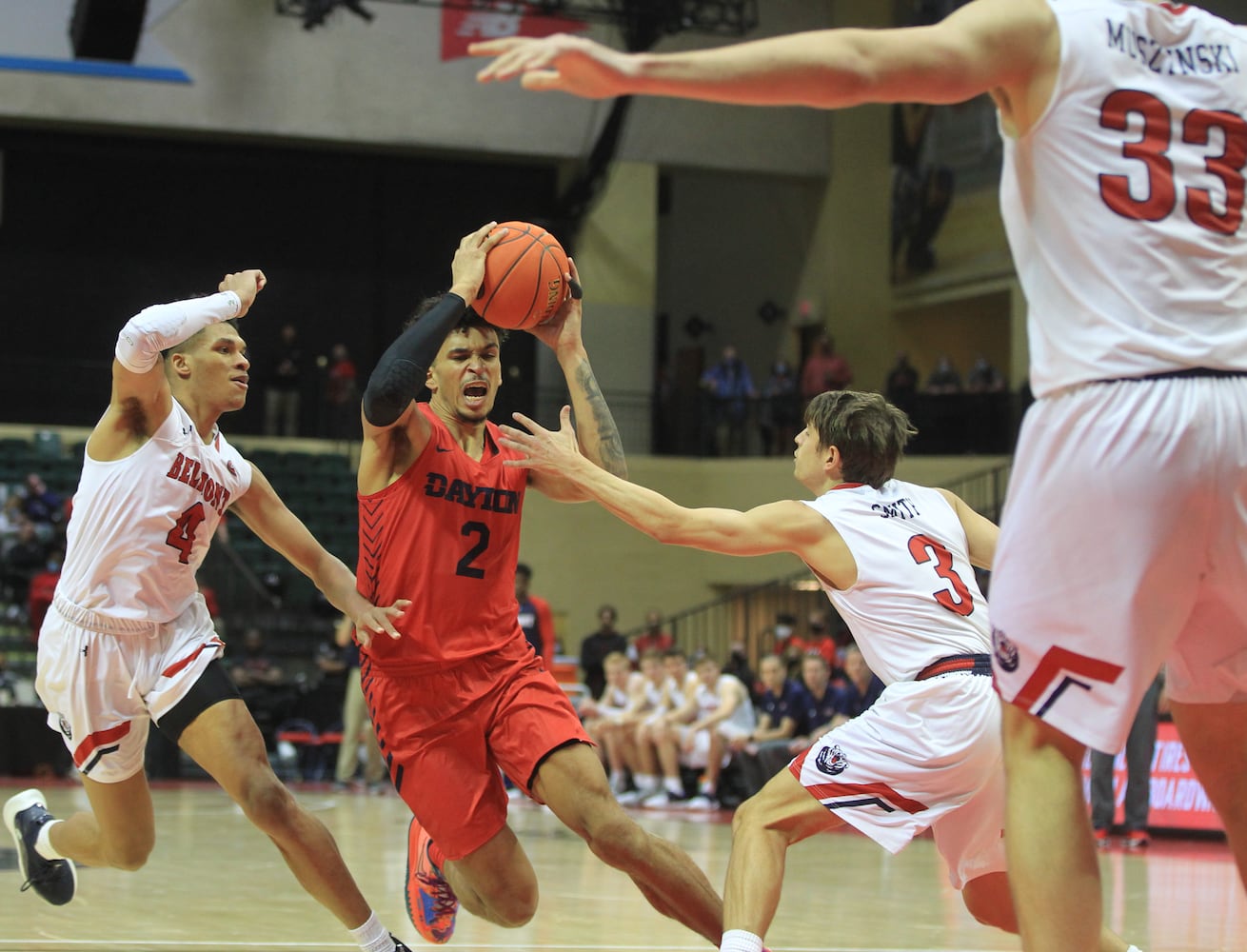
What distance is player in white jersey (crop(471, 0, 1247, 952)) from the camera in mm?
2648

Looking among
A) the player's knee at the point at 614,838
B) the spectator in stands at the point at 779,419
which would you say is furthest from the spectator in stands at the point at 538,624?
the spectator in stands at the point at 779,419

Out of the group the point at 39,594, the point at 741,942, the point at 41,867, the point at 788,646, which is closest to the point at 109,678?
the point at 41,867

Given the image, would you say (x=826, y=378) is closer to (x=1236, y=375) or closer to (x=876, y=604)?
(x=876, y=604)

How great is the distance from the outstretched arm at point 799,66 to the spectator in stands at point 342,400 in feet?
63.2

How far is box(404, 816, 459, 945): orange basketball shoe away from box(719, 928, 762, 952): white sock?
4.51 ft

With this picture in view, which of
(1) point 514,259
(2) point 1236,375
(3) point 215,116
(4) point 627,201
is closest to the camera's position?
(2) point 1236,375

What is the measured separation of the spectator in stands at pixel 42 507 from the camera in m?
18.4

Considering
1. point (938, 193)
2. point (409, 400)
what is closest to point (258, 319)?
point (938, 193)

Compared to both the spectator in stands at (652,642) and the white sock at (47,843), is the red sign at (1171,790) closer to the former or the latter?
the spectator in stands at (652,642)

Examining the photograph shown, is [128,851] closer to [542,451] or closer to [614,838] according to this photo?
[614,838]

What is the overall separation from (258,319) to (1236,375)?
22450 millimetres

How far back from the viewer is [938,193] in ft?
79.6

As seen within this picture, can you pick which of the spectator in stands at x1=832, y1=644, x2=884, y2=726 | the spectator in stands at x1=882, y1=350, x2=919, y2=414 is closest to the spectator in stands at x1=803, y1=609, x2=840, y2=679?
the spectator in stands at x1=832, y1=644, x2=884, y2=726

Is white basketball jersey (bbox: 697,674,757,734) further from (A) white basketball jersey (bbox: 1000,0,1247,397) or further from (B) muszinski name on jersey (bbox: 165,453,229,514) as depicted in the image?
(A) white basketball jersey (bbox: 1000,0,1247,397)
